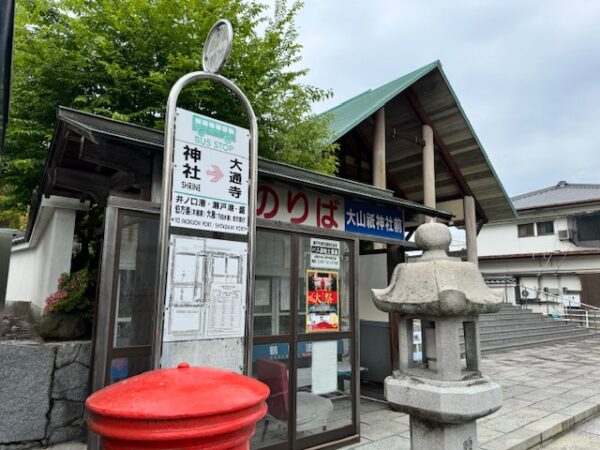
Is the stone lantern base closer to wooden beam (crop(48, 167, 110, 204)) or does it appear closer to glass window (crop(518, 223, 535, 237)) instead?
wooden beam (crop(48, 167, 110, 204))

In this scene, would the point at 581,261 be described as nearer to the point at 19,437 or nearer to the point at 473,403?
the point at 473,403

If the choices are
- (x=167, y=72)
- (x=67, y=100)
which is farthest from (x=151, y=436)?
(x=67, y=100)

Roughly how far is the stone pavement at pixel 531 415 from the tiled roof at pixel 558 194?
2369cm

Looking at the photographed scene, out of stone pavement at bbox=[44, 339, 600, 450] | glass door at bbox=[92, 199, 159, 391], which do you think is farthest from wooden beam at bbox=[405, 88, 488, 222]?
glass door at bbox=[92, 199, 159, 391]

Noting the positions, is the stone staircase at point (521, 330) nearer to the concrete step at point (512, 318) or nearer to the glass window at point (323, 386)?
the concrete step at point (512, 318)

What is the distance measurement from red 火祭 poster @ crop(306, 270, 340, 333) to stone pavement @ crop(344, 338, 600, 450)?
1602 millimetres

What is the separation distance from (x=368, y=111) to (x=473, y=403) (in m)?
7.72

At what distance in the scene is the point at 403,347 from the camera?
3.84 metres

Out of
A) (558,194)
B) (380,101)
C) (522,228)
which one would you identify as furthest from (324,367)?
(558,194)

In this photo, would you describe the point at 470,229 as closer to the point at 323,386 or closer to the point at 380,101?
the point at 380,101

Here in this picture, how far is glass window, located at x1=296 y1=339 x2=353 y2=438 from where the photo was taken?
15.9 feet

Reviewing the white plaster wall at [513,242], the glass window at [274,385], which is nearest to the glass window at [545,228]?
the white plaster wall at [513,242]

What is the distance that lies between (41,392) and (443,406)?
13.2ft

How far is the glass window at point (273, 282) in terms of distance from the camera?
15.6 feet
